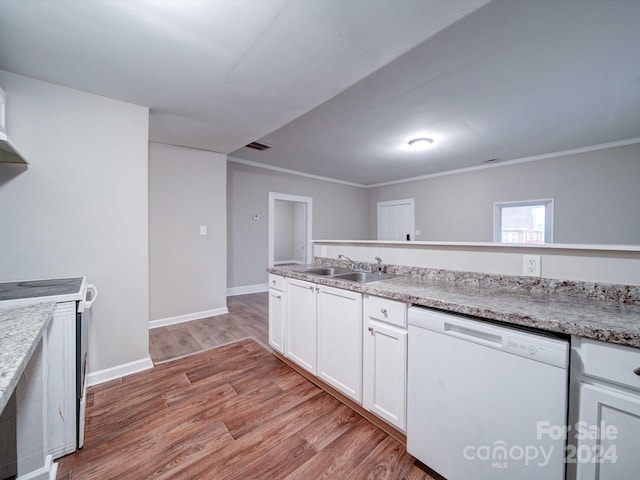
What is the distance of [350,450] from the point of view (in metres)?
1.39

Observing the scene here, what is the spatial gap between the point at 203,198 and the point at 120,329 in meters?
1.85

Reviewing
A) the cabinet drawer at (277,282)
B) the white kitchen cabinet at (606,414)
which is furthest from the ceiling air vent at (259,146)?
the white kitchen cabinet at (606,414)

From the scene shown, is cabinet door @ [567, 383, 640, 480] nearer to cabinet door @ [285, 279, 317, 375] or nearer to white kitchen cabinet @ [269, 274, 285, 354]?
cabinet door @ [285, 279, 317, 375]

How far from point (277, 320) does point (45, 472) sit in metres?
1.49

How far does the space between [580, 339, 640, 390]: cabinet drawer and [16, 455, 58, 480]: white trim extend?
2277 millimetres

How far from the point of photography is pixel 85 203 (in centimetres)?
198

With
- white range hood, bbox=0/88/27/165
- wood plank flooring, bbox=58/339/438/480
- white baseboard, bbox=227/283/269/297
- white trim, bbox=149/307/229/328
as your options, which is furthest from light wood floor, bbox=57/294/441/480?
white baseboard, bbox=227/283/269/297

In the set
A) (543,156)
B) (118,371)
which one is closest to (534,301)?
(118,371)

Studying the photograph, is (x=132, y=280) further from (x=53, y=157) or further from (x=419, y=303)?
(x=419, y=303)

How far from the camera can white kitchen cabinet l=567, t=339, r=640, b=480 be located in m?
0.77

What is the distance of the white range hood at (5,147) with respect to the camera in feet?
4.58

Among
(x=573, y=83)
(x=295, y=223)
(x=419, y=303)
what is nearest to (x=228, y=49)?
(x=419, y=303)

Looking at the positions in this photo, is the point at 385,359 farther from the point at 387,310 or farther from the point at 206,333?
the point at 206,333

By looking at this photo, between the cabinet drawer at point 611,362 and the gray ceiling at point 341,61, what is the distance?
1536 millimetres
